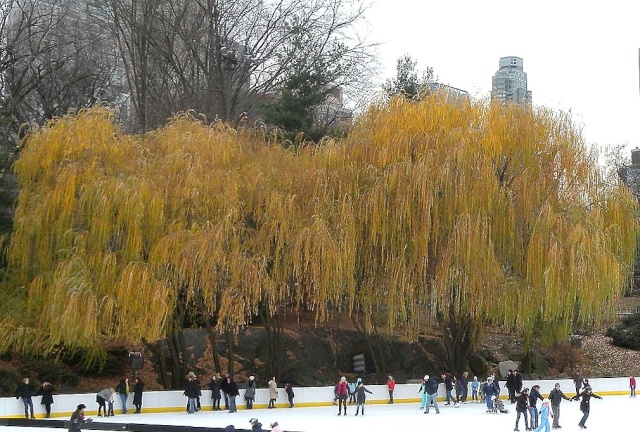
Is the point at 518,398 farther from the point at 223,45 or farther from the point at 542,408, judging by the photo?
the point at 223,45

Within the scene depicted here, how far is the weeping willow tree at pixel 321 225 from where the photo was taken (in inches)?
910

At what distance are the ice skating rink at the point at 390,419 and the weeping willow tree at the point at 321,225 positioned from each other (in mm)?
2654

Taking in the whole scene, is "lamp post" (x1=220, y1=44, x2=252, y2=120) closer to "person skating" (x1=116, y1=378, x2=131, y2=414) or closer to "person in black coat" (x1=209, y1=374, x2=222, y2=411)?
"person in black coat" (x1=209, y1=374, x2=222, y2=411)

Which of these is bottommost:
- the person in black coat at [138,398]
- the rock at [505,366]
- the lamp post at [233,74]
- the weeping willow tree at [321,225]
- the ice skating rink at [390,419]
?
the ice skating rink at [390,419]

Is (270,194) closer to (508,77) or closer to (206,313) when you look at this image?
(206,313)

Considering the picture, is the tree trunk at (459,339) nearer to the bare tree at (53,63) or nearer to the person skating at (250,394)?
the person skating at (250,394)

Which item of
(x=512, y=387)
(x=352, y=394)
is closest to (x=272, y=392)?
(x=352, y=394)

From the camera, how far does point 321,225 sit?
78.2ft

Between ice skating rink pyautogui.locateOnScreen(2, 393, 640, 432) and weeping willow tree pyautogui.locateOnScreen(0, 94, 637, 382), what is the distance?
2.65 m

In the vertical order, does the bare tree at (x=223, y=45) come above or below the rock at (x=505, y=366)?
above

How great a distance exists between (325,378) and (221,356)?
404 centimetres

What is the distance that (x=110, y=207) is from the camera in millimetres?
23047

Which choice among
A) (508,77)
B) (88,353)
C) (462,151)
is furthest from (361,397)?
(508,77)

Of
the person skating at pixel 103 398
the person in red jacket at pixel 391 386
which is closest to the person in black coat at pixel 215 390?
the person skating at pixel 103 398
